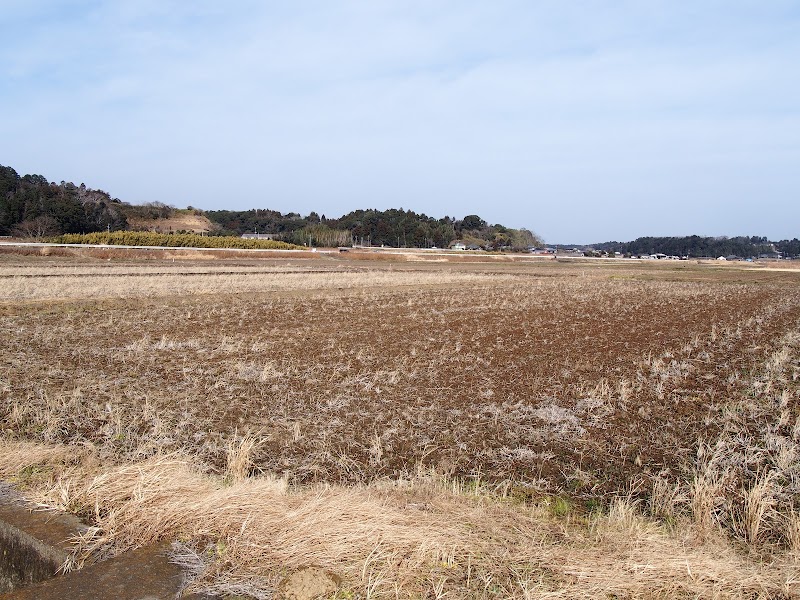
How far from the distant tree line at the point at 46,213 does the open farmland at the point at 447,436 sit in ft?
248

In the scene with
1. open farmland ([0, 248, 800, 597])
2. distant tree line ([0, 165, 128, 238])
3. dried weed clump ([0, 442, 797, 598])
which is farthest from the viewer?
distant tree line ([0, 165, 128, 238])

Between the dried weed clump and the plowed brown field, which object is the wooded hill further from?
the dried weed clump

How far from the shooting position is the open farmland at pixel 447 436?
11.6 feet

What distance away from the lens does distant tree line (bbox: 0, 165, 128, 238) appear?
81.3 m

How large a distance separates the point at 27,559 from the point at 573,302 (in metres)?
23.4

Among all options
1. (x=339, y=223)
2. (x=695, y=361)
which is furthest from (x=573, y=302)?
(x=339, y=223)

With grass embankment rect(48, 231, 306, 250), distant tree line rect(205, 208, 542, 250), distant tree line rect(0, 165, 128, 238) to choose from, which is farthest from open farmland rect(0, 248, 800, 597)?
distant tree line rect(205, 208, 542, 250)

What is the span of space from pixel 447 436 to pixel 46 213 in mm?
93516

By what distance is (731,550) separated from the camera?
156 inches

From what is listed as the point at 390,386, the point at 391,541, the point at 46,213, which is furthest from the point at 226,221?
the point at 391,541

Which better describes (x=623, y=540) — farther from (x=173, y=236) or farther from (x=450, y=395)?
(x=173, y=236)

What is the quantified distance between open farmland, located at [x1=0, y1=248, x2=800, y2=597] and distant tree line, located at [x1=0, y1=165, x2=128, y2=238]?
7567cm

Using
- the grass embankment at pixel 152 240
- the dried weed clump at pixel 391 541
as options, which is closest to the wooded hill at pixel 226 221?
the grass embankment at pixel 152 240

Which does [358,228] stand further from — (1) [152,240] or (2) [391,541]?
(2) [391,541]
